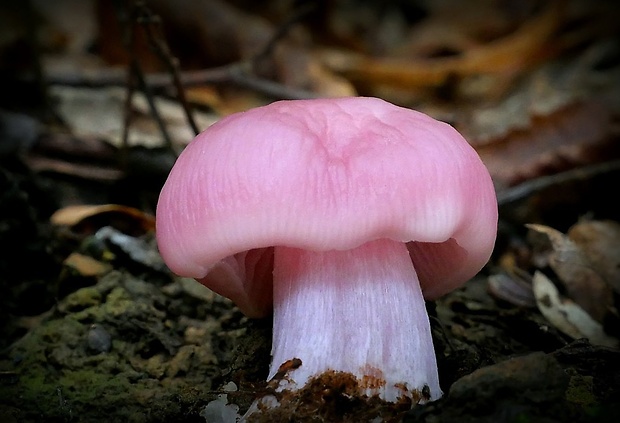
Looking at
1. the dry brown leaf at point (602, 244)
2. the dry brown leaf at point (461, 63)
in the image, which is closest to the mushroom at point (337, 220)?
the dry brown leaf at point (602, 244)

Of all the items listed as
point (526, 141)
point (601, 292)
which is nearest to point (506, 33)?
point (526, 141)

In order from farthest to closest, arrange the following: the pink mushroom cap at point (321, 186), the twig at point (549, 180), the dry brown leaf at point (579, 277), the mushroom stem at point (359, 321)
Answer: the twig at point (549, 180), the dry brown leaf at point (579, 277), the mushroom stem at point (359, 321), the pink mushroom cap at point (321, 186)

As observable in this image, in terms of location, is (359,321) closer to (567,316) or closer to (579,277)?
(567,316)

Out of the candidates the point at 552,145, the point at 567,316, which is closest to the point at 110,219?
the point at 567,316

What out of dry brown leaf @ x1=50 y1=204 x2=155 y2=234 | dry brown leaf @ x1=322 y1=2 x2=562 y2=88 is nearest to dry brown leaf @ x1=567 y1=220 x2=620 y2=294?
dry brown leaf @ x1=50 y1=204 x2=155 y2=234

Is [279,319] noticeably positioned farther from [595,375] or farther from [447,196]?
[595,375]

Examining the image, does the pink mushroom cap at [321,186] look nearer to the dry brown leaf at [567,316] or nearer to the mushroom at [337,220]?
the mushroom at [337,220]
